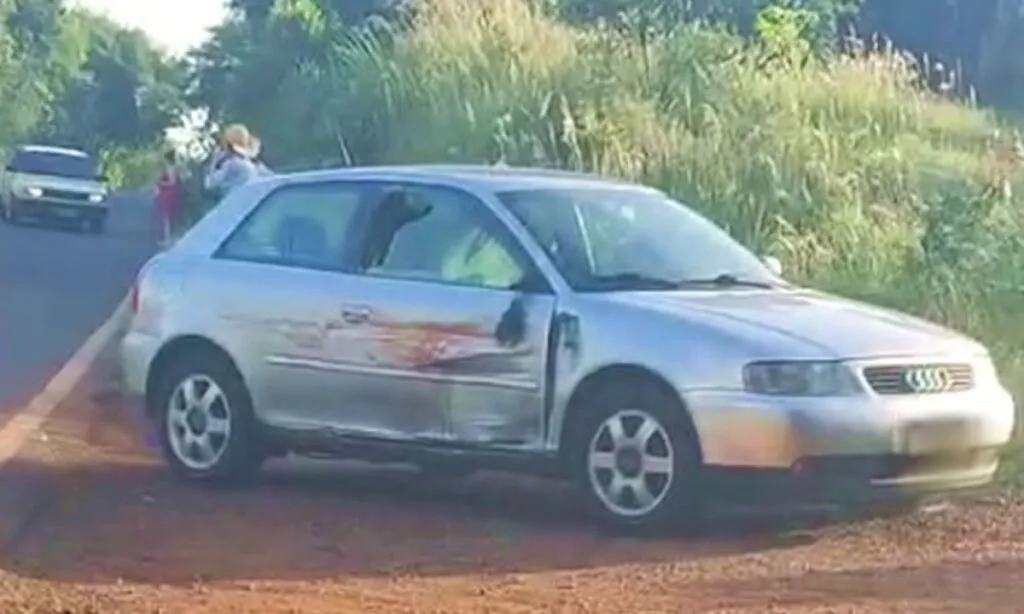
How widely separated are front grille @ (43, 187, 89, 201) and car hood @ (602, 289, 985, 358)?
1408 inches

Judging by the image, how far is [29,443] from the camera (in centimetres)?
1323

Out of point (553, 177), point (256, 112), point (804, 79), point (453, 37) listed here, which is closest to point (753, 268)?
point (553, 177)

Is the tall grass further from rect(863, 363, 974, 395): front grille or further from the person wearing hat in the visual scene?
rect(863, 363, 974, 395): front grille

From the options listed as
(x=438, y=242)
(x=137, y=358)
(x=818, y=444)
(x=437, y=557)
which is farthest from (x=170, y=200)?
(x=818, y=444)

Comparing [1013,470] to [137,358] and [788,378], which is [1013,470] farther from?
[137,358]

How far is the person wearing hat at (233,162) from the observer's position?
60.8 ft

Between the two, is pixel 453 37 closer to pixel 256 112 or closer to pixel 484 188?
pixel 484 188

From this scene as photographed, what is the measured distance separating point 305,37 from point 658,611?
120 ft

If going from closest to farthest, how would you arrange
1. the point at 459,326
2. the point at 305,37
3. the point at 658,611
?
the point at 658,611 < the point at 459,326 < the point at 305,37

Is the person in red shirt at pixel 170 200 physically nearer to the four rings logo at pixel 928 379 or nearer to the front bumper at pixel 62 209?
the front bumper at pixel 62 209

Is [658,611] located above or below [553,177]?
below

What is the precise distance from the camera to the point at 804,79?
2256cm

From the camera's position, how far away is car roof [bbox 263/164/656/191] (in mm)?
11688

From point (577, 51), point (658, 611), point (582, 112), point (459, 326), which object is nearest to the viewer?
point (658, 611)
